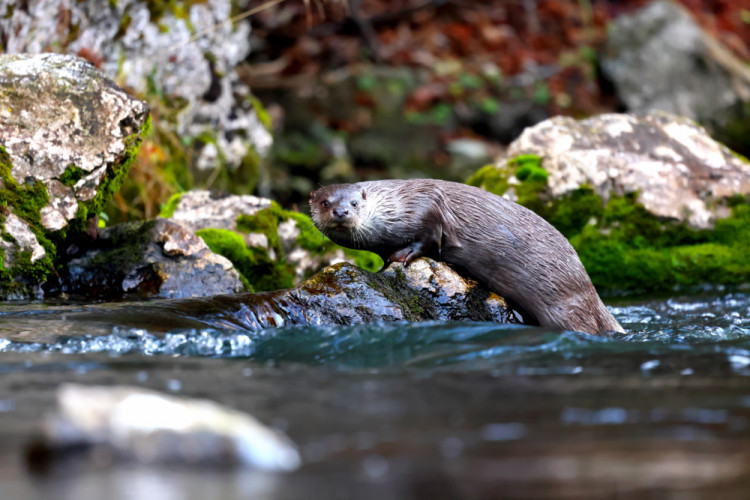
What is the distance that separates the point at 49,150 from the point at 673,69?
30.8ft

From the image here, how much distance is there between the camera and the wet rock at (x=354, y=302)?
13.6 feet

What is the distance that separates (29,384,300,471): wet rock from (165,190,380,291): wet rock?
11.9 ft

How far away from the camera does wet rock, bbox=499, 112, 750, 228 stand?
6.32m

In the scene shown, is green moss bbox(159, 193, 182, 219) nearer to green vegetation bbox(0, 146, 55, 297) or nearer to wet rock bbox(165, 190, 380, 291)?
wet rock bbox(165, 190, 380, 291)

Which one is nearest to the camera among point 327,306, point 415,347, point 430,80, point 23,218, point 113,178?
point 415,347

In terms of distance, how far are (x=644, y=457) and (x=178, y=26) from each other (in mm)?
6552

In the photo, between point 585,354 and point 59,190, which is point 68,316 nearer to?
point 59,190

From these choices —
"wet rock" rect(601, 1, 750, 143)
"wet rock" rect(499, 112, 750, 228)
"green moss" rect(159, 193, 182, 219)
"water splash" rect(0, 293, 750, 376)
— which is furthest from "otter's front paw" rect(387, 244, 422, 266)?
"wet rock" rect(601, 1, 750, 143)

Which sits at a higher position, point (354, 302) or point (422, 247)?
point (422, 247)

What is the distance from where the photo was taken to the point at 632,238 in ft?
20.9

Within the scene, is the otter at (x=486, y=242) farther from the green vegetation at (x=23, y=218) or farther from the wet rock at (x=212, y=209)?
the green vegetation at (x=23, y=218)

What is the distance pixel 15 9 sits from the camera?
22.0ft

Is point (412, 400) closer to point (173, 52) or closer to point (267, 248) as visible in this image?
point (267, 248)

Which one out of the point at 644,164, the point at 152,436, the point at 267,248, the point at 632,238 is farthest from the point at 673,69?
the point at 152,436
